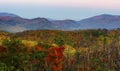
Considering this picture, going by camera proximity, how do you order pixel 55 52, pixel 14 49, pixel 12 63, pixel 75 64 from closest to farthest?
1. pixel 12 63
2. pixel 14 49
3. pixel 55 52
4. pixel 75 64

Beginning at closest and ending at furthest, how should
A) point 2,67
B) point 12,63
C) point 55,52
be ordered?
point 2,67 → point 12,63 → point 55,52

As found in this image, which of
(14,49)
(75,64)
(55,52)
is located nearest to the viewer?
(14,49)

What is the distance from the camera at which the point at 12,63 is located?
11569 centimetres

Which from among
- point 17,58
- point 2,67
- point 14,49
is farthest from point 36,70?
point 2,67

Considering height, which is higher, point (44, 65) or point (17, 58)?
point (17, 58)

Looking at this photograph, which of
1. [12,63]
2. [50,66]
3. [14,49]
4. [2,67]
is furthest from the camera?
[50,66]

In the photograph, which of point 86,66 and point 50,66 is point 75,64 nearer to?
point 86,66

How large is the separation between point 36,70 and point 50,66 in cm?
1644

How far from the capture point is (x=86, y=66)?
19112cm

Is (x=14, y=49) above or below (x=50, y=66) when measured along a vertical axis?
above

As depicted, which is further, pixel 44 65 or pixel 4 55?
pixel 44 65

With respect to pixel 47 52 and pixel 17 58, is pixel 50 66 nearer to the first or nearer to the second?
pixel 47 52

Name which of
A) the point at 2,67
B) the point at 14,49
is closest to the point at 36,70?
the point at 14,49

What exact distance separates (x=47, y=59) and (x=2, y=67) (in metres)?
60.3
